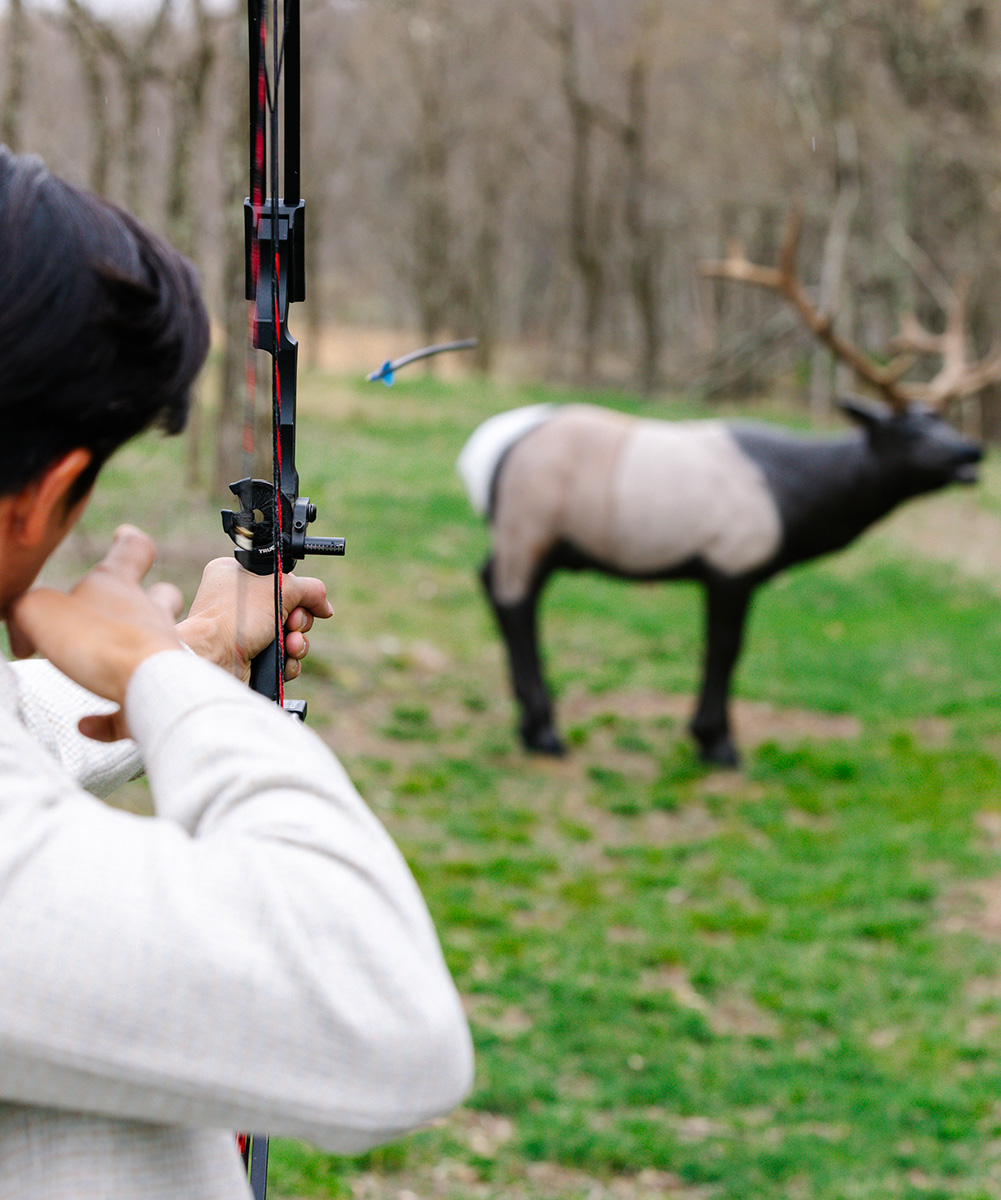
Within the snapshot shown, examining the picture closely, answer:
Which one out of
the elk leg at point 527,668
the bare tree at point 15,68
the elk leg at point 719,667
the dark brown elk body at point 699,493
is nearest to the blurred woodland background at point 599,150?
the bare tree at point 15,68

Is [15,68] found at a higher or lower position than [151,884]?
Result: higher

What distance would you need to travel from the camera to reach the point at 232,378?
28.0ft

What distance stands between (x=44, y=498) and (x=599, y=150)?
2716 cm

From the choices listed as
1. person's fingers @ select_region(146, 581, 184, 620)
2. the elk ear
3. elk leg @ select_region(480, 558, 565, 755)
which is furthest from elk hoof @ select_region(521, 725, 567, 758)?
person's fingers @ select_region(146, 581, 184, 620)

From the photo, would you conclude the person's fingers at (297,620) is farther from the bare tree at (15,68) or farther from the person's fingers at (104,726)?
the bare tree at (15,68)

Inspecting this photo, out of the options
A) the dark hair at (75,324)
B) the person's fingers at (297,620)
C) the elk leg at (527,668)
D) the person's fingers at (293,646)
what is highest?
the dark hair at (75,324)

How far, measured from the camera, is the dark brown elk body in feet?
19.2

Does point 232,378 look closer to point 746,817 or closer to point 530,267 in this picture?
point 746,817

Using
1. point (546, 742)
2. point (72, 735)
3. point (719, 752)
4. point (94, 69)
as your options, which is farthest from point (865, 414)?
point (94, 69)

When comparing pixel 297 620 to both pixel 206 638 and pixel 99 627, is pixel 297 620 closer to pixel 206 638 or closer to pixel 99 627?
pixel 206 638

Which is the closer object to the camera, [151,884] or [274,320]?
[151,884]

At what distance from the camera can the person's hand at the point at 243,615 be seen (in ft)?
3.95

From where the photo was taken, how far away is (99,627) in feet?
2.95

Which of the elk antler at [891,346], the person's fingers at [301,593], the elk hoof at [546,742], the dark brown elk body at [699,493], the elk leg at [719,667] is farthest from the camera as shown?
the elk hoof at [546,742]
